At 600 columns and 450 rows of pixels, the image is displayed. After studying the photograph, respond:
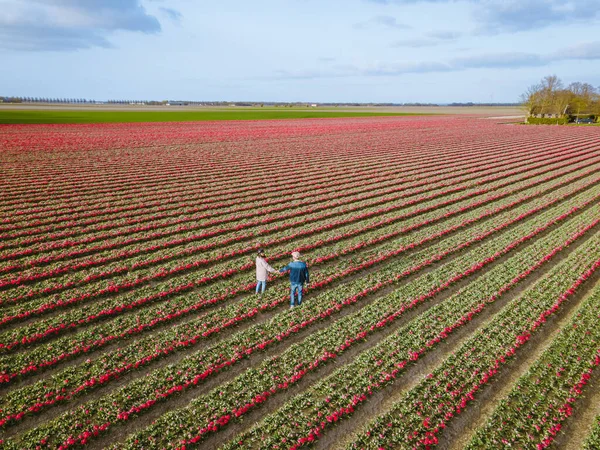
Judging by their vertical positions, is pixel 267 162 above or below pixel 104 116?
below

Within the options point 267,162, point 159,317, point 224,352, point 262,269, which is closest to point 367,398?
point 224,352

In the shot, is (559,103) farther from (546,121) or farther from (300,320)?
(300,320)

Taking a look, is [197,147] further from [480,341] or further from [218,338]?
[480,341]

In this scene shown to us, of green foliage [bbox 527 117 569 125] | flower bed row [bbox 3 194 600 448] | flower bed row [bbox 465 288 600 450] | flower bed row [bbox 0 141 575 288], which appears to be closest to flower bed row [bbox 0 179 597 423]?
flower bed row [bbox 3 194 600 448]

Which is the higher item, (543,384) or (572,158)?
(572,158)

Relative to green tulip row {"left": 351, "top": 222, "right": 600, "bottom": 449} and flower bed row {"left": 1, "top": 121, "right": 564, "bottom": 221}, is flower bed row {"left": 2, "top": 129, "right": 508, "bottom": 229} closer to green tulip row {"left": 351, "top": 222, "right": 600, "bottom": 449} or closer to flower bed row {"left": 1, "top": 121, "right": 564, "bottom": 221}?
flower bed row {"left": 1, "top": 121, "right": 564, "bottom": 221}

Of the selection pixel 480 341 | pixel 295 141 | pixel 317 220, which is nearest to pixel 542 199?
pixel 317 220
